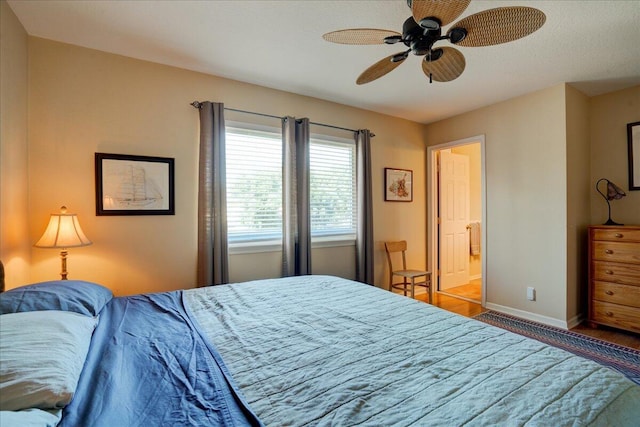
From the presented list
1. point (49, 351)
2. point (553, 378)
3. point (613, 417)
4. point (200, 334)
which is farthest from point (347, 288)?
point (49, 351)

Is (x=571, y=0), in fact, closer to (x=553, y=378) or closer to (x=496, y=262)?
(x=553, y=378)

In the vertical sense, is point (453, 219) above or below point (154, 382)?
above

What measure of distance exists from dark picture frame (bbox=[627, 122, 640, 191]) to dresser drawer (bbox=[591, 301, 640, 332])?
4.19ft

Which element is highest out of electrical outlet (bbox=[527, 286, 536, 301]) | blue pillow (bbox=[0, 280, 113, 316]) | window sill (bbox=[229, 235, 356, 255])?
window sill (bbox=[229, 235, 356, 255])

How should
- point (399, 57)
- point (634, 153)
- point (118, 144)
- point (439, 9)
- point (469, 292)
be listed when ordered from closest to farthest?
point (439, 9) → point (399, 57) → point (118, 144) → point (634, 153) → point (469, 292)

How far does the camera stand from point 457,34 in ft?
5.10

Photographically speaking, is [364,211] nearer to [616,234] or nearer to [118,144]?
[616,234]

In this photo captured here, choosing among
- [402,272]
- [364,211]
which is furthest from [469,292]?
[364,211]

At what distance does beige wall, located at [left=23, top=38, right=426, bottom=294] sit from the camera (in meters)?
2.26

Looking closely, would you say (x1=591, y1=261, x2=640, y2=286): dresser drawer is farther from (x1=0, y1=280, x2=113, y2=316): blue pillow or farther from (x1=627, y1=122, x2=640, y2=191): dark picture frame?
(x1=0, y1=280, x2=113, y2=316): blue pillow

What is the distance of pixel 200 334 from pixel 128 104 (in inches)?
85.0

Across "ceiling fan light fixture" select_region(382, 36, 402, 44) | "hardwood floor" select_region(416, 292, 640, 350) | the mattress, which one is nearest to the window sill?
the mattress

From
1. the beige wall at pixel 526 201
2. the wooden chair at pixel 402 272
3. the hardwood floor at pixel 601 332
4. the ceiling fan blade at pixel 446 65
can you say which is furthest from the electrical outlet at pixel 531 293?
the ceiling fan blade at pixel 446 65

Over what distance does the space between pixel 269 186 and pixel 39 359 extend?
2454 millimetres
